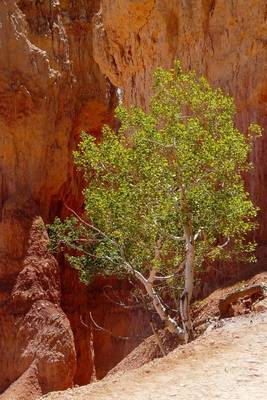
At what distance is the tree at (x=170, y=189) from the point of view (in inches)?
411

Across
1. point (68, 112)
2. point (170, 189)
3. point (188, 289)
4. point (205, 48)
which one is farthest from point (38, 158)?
point (188, 289)

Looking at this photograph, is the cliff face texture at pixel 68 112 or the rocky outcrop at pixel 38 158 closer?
the cliff face texture at pixel 68 112

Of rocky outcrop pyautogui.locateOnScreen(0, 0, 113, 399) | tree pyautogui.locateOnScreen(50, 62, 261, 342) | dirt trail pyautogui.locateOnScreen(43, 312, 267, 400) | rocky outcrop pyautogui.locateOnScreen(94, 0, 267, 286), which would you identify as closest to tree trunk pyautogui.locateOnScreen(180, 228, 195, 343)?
tree pyautogui.locateOnScreen(50, 62, 261, 342)

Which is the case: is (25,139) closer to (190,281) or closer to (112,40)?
(112,40)

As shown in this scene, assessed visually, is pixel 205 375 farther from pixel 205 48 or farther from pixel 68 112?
pixel 68 112

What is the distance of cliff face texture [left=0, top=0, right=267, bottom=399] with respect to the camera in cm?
1505

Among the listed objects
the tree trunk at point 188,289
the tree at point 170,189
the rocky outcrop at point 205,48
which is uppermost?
the rocky outcrop at point 205,48

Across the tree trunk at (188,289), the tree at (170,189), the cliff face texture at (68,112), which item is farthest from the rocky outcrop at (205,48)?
the tree trunk at (188,289)

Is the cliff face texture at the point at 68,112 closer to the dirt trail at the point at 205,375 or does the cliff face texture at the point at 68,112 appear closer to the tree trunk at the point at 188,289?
the tree trunk at the point at 188,289

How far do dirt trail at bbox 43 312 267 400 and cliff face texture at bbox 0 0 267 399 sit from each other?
5.65 m

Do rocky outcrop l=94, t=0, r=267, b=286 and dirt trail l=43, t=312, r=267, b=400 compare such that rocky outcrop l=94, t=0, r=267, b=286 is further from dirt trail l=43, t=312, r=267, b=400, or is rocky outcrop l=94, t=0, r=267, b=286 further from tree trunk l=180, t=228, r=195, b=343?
dirt trail l=43, t=312, r=267, b=400

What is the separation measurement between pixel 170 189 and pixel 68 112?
41.6 ft

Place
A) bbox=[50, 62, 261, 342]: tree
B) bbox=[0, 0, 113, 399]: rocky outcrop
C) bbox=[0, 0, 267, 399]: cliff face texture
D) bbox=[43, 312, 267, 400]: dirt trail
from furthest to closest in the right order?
bbox=[0, 0, 113, 399]: rocky outcrop
bbox=[0, 0, 267, 399]: cliff face texture
bbox=[50, 62, 261, 342]: tree
bbox=[43, 312, 267, 400]: dirt trail

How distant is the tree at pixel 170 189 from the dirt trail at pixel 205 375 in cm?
242
